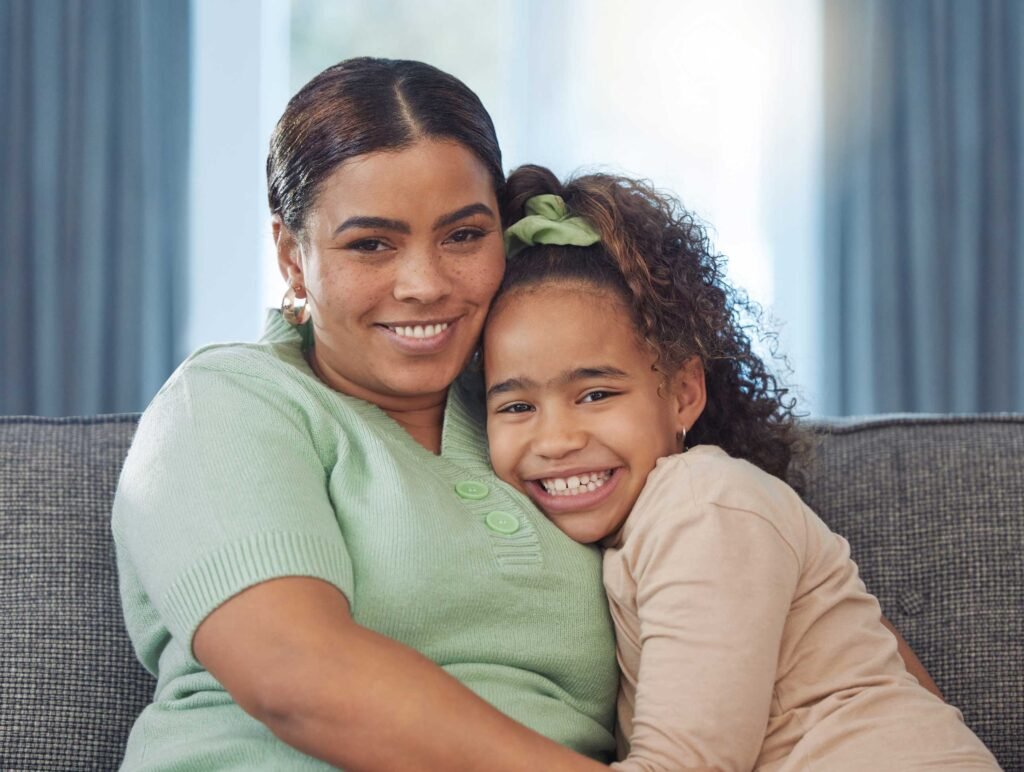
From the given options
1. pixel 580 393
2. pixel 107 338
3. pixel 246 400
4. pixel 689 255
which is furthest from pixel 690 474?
pixel 107 338

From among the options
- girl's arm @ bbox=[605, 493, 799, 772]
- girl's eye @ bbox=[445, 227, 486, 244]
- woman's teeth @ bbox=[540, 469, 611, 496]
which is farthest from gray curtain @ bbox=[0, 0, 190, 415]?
girl's arm @ bbox=[605, 493, 799, 772]

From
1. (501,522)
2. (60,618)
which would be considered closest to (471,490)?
(501,522)

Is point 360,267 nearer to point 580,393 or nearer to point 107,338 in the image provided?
point 580,393

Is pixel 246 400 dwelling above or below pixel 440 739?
above

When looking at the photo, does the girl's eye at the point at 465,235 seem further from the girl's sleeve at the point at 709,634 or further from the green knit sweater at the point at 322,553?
the girl's sleeve at the point at 709,634

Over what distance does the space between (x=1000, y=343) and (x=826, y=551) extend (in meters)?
2.80

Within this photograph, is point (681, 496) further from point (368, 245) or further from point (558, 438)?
point (368, 245)

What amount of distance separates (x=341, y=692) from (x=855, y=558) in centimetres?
91

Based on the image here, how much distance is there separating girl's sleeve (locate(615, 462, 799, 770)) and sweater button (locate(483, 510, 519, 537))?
17 centimetres

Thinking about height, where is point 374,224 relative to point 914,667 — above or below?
above

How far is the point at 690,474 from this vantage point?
1.38 m

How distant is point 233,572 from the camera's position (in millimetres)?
1137

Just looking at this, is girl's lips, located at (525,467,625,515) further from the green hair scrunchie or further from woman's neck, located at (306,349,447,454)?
the green hair scrunchie

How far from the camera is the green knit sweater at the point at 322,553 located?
1.18 meters
